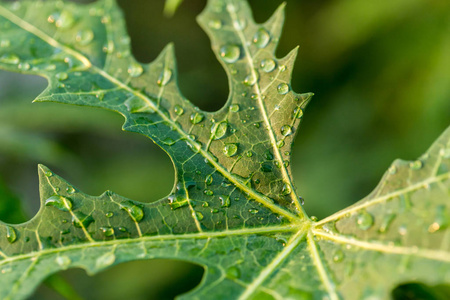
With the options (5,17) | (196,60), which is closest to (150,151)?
(196,60)

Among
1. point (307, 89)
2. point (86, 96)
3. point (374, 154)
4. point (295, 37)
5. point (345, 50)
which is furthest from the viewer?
point (295, 37)

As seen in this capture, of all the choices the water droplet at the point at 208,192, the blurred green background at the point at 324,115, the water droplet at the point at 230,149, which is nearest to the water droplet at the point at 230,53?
the water droplet at the point at 230,149

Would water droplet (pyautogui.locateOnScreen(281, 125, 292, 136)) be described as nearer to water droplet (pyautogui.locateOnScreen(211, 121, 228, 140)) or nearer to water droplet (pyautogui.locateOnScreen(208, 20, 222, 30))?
water droplet (pyautogui.locateOnScreen(211, 121, 228, 140))

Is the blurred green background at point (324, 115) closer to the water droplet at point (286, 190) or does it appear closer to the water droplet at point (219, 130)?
the water droplet at point (219, 130)

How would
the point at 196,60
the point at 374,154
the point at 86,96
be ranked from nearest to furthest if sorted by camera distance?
the point at 86,96 < the point at 374,154 < the point at 196,60

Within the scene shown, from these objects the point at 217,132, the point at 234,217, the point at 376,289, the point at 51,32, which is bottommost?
the point at 376,289

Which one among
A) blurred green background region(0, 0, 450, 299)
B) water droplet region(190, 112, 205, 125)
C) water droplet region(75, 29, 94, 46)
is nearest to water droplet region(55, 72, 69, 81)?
water droplet region(75, 29, 94, 46)

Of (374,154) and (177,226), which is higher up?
(374,154)

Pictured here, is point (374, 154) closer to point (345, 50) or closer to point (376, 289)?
point (345, 50)

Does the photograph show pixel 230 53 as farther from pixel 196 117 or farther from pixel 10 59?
pixel 10 59
